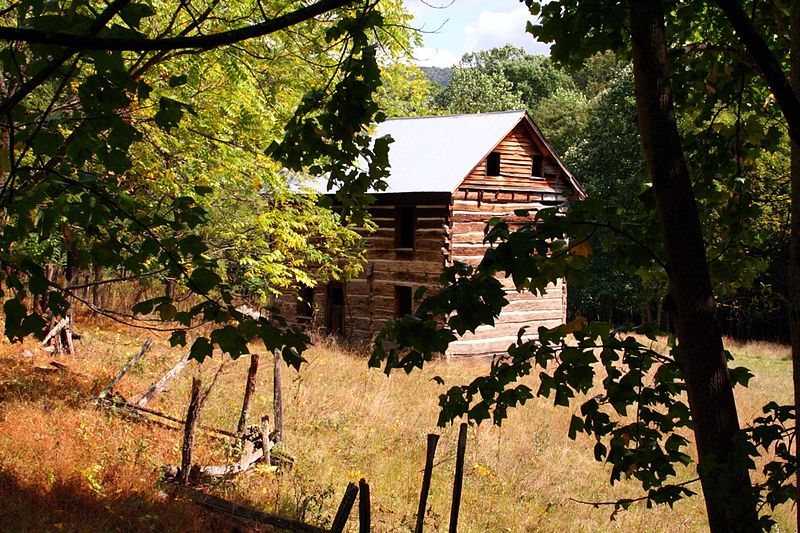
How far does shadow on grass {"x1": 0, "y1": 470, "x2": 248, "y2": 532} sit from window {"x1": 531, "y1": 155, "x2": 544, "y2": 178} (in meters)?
20.0

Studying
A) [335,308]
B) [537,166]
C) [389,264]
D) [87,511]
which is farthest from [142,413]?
[537,166]

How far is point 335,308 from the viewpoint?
84.6 ft

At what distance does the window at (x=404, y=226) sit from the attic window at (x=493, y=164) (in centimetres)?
286

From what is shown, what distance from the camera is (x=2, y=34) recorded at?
204 centimetres

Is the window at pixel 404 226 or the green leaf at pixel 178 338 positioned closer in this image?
the green leaf at pixel 178 338

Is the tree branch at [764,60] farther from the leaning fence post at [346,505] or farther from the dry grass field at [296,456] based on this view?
the leaning fence post at [346,505]

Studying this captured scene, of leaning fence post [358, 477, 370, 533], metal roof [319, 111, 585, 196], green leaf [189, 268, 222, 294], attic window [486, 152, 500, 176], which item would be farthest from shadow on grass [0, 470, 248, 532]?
attic window [486, 152, 500, 176]

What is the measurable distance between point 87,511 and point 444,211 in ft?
55.0

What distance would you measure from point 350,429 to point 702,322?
9.59m

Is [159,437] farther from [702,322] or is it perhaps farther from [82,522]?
[702,322]

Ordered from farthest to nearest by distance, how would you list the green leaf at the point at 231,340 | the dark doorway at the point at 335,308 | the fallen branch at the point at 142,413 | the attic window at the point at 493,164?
the dark doorway at the point at 335,308
the attic window at the point at 493,164
the fallen branch at the point at 142,413
the green leaf at the point at 231,340

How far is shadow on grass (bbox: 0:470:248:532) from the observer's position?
6.96 metres

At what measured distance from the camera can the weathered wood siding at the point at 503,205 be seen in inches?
926

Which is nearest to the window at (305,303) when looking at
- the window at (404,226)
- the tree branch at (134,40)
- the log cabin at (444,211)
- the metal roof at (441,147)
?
the log cabin at (444,211)
